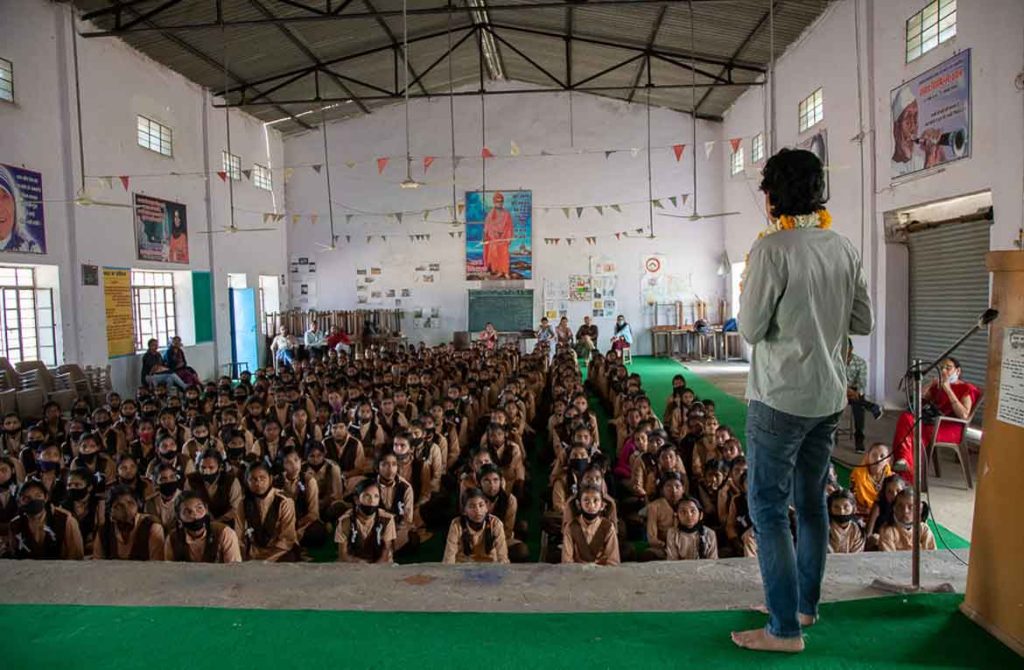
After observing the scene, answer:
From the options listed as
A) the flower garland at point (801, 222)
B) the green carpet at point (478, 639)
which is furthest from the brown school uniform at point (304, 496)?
the flower garland at point (801, 222)

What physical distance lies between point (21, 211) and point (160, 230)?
296cm

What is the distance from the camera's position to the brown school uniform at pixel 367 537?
3.87 metres

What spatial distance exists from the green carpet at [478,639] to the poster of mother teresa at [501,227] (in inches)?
568

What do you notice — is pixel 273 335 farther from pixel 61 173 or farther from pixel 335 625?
pixel 335 625

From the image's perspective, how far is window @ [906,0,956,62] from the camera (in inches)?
275

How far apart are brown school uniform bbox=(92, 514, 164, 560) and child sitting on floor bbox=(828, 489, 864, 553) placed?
3514 mm

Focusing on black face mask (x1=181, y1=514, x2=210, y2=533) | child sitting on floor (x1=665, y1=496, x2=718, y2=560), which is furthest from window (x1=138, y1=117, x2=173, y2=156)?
child sitting on floor (x1=665, y1=496, x2=718, y2=560)

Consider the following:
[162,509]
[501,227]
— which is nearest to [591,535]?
[162,509]

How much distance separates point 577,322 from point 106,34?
1072 centimetres

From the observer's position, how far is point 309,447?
5.33 meters

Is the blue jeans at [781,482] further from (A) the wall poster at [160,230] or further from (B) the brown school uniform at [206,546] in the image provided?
(A) the wall poster at [160,230]

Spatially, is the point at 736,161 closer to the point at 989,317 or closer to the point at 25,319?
the point at 25,319

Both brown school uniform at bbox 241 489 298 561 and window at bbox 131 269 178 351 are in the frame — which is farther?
window at bbox 131 269 178 351

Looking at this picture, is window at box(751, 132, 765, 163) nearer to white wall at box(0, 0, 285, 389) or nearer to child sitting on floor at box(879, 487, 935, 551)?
white wall at box(0, 0, 285, 389)
